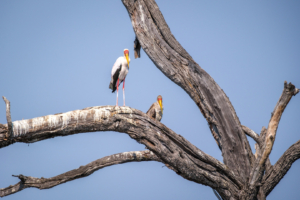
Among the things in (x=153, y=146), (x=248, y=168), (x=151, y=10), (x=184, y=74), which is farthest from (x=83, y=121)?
(x=248, y=168)

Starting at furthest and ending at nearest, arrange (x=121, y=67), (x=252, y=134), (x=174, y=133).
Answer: (x=121, y=67)
(x=252, y=134)
(x=174, y=133)

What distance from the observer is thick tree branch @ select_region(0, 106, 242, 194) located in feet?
15.2

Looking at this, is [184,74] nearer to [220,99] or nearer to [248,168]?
[220,99]

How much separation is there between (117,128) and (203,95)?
1.92 meters

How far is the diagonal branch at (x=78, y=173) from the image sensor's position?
5672 mm

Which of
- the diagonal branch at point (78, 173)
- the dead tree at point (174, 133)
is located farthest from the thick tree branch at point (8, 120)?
the diagonal branch at point (78, 173)

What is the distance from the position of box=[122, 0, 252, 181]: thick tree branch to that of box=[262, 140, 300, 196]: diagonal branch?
1.78 feet

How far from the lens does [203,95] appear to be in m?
6.12

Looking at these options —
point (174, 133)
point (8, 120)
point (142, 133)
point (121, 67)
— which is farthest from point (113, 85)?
point (8, 120)

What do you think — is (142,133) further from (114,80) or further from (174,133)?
(114,80)

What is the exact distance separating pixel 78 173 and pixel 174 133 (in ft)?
6.92

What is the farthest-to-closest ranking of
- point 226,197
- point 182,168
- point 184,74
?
1. point 184,74
2. point 226,197
3. point 182,168

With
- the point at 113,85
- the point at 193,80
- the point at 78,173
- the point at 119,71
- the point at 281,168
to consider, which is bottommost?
the point at 281,168

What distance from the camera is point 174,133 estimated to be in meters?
5.46
